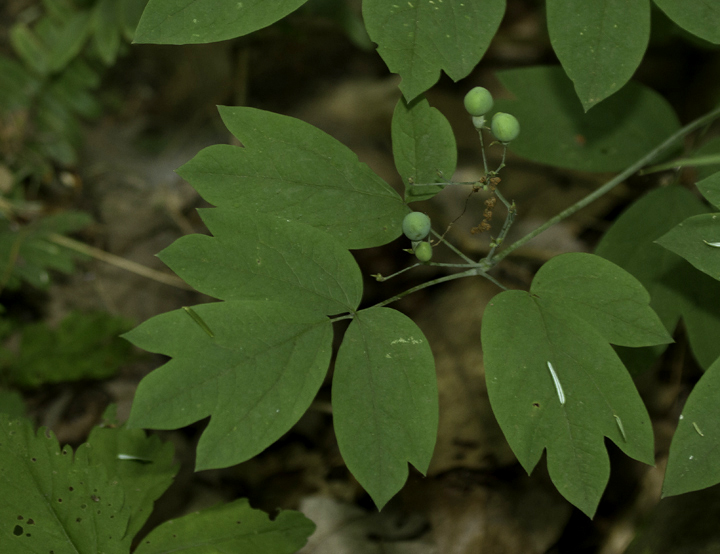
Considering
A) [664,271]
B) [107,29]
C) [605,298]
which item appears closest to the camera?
[605,298]

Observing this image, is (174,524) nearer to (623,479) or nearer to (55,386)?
(55,386)

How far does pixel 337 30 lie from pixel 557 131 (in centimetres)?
228

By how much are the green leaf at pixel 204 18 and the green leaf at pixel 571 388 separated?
898 millimetres

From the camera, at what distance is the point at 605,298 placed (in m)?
1.38

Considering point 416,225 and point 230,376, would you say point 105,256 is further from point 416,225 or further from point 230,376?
point 416,225

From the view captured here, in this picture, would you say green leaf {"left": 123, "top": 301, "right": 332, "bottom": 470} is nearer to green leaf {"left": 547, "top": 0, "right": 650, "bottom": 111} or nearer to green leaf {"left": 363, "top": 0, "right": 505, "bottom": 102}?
green leaf {"left": 363, "top": 0, "right": 505, "bottom": 102}

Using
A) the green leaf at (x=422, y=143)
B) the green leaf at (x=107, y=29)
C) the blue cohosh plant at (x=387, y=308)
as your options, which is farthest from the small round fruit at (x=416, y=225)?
the green leaf at (x=107, y=29)

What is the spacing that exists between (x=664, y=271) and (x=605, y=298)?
63 centimetres

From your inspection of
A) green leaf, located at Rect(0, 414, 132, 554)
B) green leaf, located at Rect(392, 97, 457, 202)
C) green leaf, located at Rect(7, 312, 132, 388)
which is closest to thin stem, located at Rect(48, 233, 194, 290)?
green leaf, located at Rect(7, 312, 132, 388)

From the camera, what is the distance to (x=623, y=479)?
224 cm

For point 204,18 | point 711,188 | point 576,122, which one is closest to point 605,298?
point 711,188

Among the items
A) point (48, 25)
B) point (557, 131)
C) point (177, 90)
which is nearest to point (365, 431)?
point (557, 131)

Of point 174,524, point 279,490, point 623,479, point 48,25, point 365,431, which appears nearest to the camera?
point 365,431

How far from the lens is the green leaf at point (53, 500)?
5.05ft
